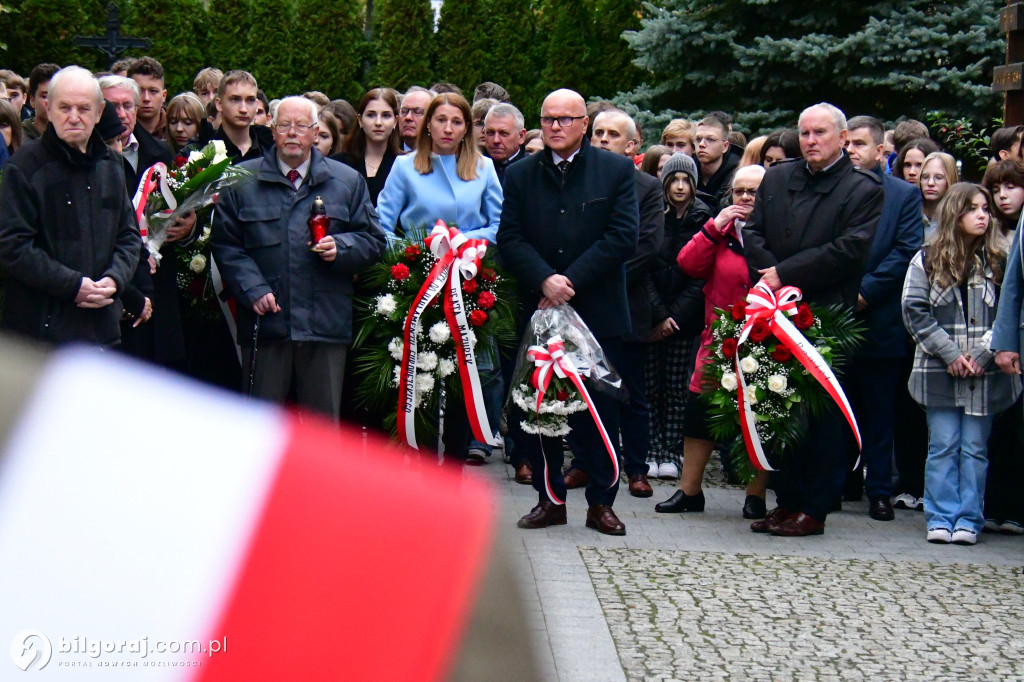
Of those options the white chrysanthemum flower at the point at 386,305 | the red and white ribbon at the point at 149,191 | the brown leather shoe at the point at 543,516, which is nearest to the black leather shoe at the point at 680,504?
the brown leather shoe at the point at 543,516

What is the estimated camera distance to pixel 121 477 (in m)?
1.24

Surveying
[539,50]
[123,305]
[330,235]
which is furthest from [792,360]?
[539,50]

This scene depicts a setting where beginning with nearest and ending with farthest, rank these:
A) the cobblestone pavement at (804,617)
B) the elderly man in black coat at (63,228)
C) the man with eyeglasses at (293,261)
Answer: the cobblestone pavement at (804,617)
the elderly man in black coat at (63,228)
the man with eyeglasses at (293,261)

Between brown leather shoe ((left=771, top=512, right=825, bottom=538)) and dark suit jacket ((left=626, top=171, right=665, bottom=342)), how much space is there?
61.9 inches

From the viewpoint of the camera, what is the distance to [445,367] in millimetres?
7574

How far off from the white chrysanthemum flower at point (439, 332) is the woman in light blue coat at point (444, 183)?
2.40 feet

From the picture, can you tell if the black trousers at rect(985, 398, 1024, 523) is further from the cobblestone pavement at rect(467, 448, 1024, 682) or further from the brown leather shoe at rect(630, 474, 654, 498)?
the brown leather shoe at rect(630, 474, 654, 498)

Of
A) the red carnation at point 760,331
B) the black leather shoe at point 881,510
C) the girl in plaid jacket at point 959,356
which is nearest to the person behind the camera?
the red carnation at point 760,331

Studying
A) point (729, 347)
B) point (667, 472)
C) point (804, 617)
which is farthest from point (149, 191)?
point (804, 617)

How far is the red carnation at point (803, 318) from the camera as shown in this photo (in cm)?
743

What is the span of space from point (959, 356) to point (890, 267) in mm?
859

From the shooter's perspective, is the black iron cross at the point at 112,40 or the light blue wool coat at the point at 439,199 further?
the black iron cross at the point at 112,40

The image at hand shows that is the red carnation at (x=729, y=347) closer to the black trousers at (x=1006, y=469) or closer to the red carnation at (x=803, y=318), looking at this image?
the red carnation at (x=803, y=318)

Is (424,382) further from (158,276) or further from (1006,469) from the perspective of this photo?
(1006,469)
